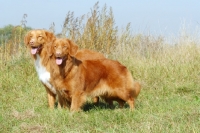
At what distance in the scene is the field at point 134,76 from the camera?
557 centimetres

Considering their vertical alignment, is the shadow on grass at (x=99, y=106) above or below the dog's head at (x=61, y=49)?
below

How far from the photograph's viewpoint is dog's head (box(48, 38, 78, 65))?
6.39 metres

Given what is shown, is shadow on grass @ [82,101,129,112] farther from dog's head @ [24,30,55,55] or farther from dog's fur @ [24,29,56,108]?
dog's head @ [24,30,55,55]

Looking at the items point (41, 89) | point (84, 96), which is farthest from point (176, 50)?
point (84, 96)

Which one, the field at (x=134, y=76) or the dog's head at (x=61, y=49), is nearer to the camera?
the field at (x=134, y=76)

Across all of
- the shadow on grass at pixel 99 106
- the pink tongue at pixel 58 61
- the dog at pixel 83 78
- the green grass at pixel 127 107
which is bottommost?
the shadow on grass at pixel 99 106

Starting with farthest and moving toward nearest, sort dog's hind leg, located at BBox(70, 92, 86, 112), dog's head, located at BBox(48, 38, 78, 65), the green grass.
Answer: dog's hind leg, located at BBox(70, 92, 86, 112) < dog's head, located at BBox(48, 38, 78, 65) < the green grass

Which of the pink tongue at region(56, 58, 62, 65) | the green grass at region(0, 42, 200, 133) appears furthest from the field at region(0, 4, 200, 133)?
the pink tongue at region(56, 58, 62, 65)

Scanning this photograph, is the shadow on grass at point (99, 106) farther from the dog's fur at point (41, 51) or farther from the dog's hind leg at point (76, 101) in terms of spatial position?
the dog's fur at point (41, 51)

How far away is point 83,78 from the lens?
681cm

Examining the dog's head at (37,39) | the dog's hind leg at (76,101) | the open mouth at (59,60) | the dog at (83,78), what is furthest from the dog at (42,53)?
the open mouth at (59,60)

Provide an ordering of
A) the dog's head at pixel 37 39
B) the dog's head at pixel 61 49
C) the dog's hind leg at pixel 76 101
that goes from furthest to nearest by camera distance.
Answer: the dog's head at pixel 37 39, the dog's hind leg at pixel 76 101, the dog's head at pixel 61 49

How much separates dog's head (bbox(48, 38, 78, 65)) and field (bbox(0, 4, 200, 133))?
88 centimetres

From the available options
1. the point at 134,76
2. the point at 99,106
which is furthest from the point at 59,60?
the point at 134,76
